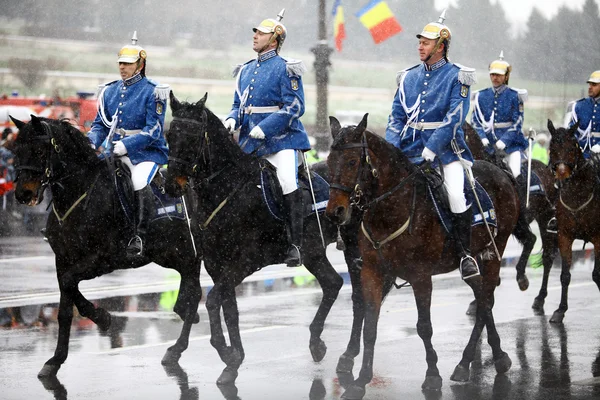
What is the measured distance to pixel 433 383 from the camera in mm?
9219

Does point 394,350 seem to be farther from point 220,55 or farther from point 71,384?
point 220,55

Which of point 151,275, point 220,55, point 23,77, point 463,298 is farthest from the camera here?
point 220,55

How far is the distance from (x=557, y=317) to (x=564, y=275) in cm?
81

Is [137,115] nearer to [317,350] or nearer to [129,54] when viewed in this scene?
[129,54]

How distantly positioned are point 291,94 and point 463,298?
520 centimetres

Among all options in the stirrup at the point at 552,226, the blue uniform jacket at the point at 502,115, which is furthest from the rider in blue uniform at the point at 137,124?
the stirrup at the point at 552,226

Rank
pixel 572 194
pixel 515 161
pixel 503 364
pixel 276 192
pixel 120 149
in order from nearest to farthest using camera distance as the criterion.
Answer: pixel 503 364, pixel 276 192, pixel 120 149, pixel 572 194, pixel 515 161

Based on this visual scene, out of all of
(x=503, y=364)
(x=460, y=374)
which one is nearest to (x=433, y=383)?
(x=460, y=374)

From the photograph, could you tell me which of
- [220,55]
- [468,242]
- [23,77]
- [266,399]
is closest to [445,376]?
[468,242]

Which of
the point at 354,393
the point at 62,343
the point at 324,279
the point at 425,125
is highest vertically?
the point at 425,125

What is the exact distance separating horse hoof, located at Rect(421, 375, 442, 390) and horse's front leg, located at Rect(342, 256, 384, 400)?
1.58 ft

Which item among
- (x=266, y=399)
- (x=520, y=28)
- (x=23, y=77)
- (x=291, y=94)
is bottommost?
(x=266, y=399)

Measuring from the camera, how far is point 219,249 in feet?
32.8

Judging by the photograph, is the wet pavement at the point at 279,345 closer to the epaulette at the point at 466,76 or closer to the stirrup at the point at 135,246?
the stirrup at the point at 135,246
